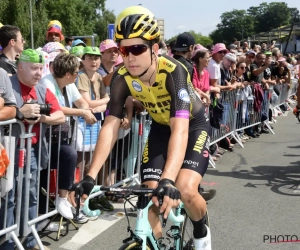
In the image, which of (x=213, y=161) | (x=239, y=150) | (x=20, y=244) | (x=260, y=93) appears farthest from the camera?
(x=260, y=93)

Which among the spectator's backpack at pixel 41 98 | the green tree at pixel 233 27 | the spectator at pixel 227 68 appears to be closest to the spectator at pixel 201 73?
the spectator at pixel 227 68

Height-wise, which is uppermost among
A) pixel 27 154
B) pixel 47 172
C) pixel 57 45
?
pixel 57 45

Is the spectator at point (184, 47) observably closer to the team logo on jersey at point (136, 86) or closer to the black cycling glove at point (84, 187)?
the team logo on jersey at point (136, 86)

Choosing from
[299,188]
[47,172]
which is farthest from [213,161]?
[47,172]

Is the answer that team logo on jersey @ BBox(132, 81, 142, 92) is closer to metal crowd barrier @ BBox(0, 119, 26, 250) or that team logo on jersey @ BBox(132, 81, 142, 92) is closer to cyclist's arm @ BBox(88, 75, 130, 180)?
cyclist's arm @ BBox(88, 75, 130, 180)

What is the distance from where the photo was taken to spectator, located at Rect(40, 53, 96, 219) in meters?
5.02

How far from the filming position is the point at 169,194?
93.6 inches

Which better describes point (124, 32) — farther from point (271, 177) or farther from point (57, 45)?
point (271, 177)

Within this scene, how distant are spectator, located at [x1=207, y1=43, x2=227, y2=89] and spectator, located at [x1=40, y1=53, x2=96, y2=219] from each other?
152 inches

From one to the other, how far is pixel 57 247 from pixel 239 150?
6284mm

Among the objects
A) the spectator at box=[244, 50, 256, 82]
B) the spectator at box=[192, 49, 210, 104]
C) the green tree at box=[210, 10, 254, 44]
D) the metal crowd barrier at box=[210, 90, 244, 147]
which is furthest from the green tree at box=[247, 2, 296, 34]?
the spectator at box=[192, 49, 210, 104]

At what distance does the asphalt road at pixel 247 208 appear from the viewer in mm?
5004

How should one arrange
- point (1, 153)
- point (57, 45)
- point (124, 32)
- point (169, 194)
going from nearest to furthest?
point (169, 194) → point (124, 32) → point (1, 153) → point (57, 45)

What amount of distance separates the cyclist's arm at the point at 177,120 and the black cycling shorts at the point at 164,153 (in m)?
0.43
